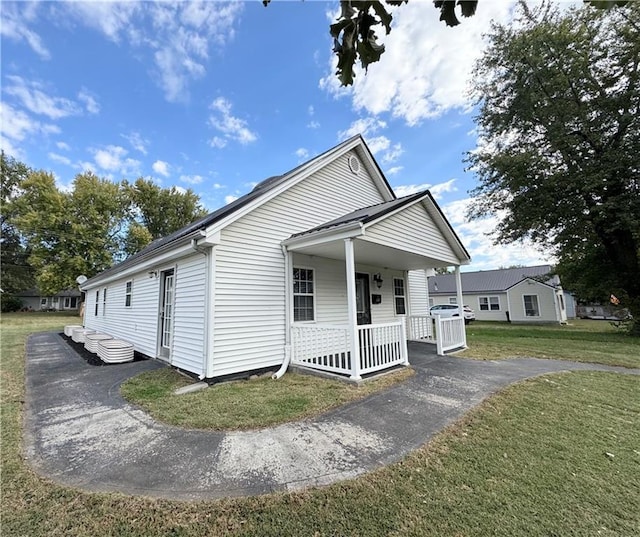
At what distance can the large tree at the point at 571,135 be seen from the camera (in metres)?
12.2

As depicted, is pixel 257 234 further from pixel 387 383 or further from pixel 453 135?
pixel 453 135

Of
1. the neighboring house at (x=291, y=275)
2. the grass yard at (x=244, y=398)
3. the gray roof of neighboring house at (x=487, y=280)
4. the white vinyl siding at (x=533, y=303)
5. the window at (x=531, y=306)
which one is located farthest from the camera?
the gray roof of neighboring house at (x=487, y=280)

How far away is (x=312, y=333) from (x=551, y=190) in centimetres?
1413

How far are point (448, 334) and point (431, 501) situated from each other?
6.92 meters

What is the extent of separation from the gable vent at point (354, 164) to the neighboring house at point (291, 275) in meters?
0.05

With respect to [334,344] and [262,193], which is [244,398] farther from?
[262,193]

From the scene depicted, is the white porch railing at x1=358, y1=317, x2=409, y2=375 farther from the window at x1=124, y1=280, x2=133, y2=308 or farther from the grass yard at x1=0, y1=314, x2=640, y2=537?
the window at x1=124, y1=280, x2=133, y2=308

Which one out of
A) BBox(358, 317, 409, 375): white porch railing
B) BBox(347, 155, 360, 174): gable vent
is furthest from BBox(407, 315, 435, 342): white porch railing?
BBox(347, 155, 360, 174): gable vent

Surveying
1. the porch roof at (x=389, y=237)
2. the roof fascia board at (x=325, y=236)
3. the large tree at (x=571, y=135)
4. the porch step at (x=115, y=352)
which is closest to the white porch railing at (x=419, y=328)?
the porch roof at (x=389, y=237)

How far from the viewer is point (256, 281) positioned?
6.45m

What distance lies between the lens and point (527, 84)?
45.3ft

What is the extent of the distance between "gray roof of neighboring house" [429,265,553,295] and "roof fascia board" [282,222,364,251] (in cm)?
2483

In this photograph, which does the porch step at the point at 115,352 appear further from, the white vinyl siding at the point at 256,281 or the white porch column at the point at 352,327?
the white porch column at the point at 352,327

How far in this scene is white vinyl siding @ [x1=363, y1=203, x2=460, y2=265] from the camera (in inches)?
243
